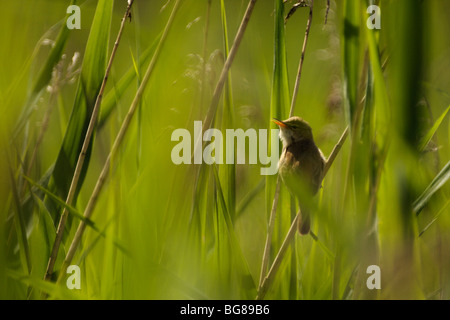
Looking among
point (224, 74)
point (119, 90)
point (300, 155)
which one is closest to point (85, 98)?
point (119, 90)

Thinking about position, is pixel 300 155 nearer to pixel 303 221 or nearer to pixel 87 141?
pixel 303 221

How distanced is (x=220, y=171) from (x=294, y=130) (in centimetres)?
31

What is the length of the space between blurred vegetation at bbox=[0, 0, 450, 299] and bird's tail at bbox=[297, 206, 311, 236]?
2.6 inches

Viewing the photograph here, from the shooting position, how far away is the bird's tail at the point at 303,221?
140 centimetres

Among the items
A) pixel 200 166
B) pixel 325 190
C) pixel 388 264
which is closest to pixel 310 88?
pixel 325 190

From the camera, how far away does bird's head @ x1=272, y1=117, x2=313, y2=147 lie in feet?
5.21

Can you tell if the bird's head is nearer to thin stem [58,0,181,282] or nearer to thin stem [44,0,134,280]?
thin stem [58,0,181,282]

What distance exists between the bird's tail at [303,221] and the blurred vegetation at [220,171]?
0.07 metres

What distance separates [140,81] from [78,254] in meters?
0.57

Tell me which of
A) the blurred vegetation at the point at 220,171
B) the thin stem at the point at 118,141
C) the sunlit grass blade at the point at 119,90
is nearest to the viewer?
the blurred vegetation at the point at 220,171

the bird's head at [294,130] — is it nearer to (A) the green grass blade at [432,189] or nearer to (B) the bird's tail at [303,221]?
(B) the bird's tail at [303,221]

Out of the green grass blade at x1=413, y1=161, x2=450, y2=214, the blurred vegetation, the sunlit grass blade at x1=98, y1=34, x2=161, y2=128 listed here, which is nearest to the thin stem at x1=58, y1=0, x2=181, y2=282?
the blurred vegetation

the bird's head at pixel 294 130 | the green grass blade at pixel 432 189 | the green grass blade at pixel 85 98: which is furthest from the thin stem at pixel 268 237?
the green grass blade at pixel 85 98

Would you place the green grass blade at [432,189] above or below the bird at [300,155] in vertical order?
below
